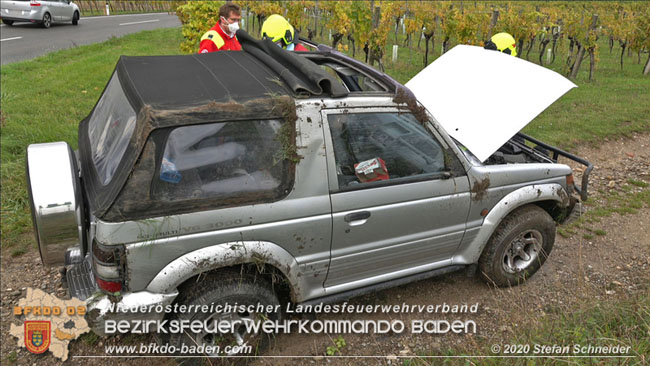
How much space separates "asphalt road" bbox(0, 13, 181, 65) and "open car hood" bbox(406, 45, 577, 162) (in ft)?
39.2

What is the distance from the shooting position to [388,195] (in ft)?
10.6

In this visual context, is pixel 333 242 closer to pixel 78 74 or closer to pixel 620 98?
pixel 78 74

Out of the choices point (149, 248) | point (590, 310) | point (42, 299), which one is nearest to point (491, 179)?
point (590, 310)

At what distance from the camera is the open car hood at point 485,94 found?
143 inches

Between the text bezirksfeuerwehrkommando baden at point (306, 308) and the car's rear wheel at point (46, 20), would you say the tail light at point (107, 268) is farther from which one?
the car's rear wheel at point (46, 20)

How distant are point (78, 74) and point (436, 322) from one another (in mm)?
9375

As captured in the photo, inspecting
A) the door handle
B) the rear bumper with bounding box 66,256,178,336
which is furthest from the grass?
the rear bumper with bounding box 66,256,178,336

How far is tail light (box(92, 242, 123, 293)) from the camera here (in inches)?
100

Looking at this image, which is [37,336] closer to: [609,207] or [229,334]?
[229,334]

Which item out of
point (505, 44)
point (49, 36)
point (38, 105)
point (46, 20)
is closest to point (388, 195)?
point (505, 44)

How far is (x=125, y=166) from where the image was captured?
100 inches

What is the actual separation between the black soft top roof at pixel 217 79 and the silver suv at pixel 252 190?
1cm

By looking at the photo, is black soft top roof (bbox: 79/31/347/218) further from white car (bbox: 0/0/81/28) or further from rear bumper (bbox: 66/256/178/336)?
white car (bbox: 0/0/81/28)

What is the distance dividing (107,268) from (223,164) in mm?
869
